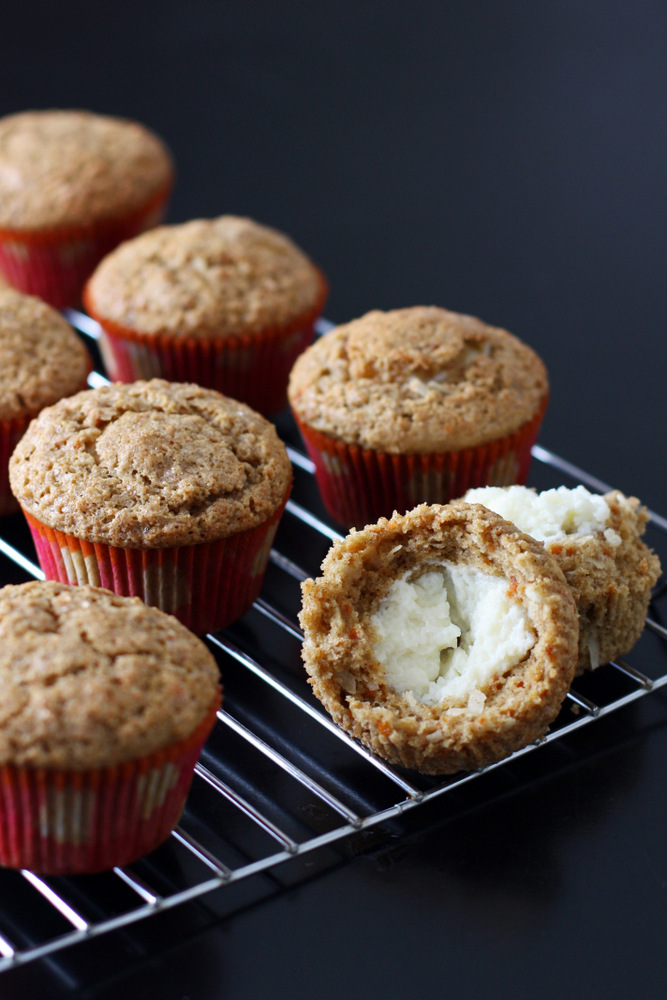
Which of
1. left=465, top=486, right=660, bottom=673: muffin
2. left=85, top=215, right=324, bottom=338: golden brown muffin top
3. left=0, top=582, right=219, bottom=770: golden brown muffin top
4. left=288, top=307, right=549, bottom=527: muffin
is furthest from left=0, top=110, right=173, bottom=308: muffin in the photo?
left=0, top=582, right=219, bottom=770: golden brown muffin top

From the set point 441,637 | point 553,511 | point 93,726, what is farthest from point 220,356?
point 93,726

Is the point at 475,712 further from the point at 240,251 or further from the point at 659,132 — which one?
the point at 659,132

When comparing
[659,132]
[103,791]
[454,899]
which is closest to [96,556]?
[103,791]

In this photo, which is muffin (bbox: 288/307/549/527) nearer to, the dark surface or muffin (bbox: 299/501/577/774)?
muffin (bbox: 299/501/577/774)

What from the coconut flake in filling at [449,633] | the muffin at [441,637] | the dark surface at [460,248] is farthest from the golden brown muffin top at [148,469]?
the dark surface at [460,248]

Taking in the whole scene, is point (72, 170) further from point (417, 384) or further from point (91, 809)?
point (91, 809)

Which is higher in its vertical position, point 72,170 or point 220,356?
point 72,170

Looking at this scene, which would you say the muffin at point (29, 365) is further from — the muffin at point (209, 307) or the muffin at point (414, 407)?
the muffin at point (414, 407)
